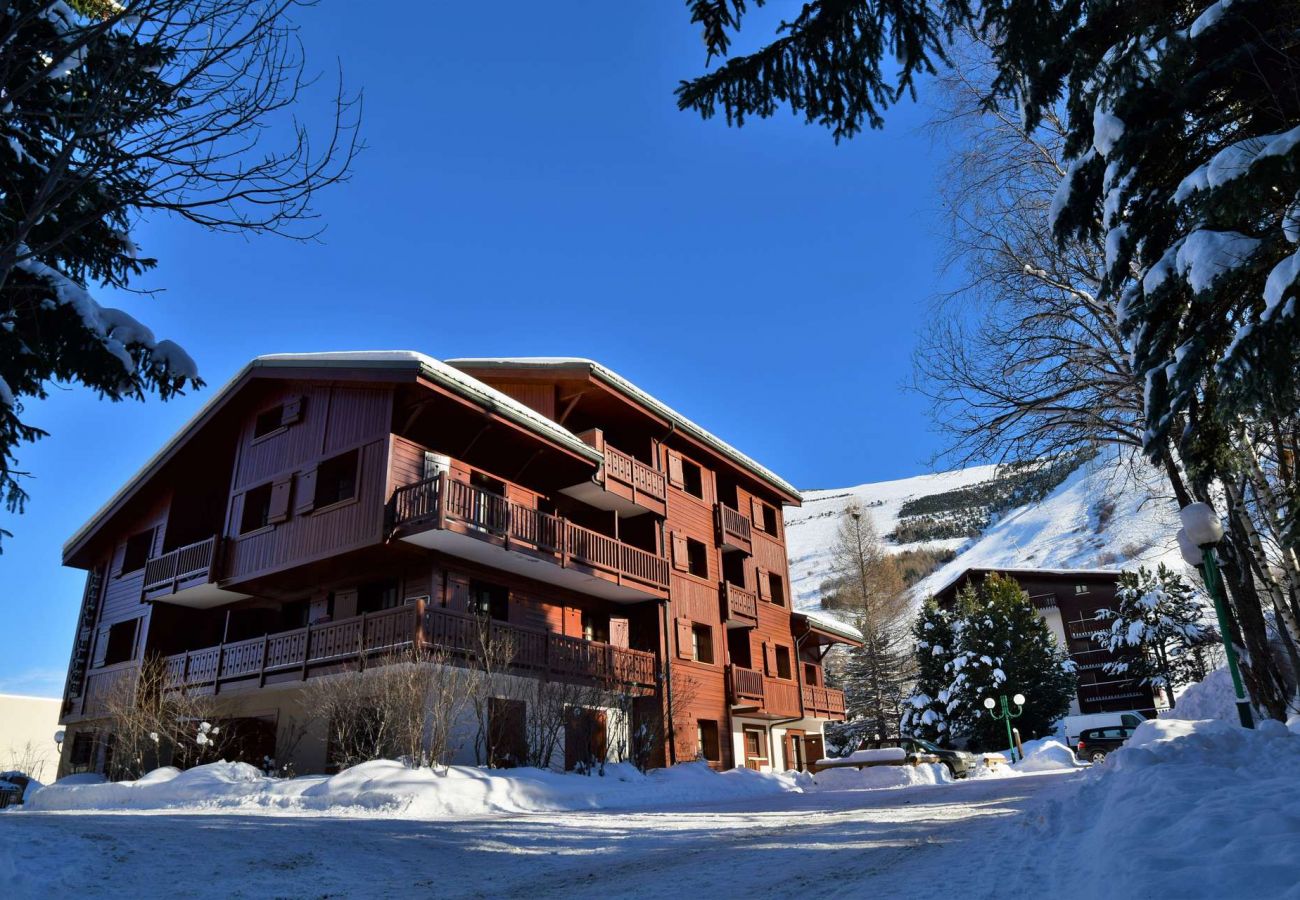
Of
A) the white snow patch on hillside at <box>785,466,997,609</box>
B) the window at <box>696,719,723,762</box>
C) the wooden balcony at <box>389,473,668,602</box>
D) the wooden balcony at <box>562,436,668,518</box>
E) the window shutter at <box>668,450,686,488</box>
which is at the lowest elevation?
the window at <box>696,719,723,762</box>

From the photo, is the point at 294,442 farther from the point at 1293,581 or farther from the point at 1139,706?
the point at 1139,706

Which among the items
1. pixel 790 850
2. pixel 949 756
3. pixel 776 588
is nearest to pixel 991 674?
pixel 776 588

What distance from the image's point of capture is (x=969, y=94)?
45.0 ft

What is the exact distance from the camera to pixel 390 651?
670 inches

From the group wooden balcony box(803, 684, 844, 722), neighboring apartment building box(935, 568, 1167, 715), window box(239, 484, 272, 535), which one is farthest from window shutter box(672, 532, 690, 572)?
neighboring apartment building box(935, 568, 1167, 715)

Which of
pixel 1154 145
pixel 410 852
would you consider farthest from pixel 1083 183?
pixel 410 852

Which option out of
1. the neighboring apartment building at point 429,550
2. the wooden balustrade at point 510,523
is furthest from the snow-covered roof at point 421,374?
the wooden balustrade at point 510,523

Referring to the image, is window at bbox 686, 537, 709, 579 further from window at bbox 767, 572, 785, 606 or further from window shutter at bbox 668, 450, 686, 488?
window at bbox 767, 572, 785, 606

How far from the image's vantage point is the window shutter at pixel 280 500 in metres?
21.8

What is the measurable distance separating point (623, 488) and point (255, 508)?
10.6m

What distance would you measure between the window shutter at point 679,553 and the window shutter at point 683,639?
1838mm

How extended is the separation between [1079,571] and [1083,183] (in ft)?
181

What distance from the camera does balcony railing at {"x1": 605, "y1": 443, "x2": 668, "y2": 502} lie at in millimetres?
24938

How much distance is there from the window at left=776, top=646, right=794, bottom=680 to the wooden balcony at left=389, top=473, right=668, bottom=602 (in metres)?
10.5
